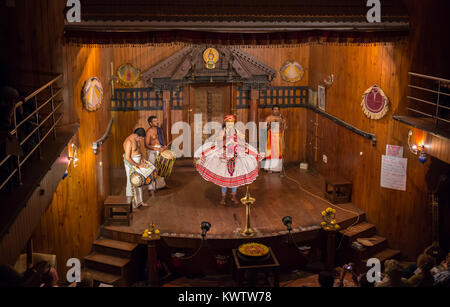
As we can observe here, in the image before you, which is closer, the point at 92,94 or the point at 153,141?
the point at 92,94

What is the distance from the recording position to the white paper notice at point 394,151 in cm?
956

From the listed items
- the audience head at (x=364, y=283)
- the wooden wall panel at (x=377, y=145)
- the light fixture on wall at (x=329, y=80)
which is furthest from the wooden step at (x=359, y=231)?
the light fixture on wall at (x=329, y=80)

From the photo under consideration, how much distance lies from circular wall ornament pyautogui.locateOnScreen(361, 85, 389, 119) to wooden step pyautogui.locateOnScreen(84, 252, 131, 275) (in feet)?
17.3

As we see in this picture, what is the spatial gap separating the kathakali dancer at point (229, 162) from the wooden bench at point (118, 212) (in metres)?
1.57

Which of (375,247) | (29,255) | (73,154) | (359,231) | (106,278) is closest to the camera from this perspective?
(29,255)

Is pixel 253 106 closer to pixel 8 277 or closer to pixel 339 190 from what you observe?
pixel 339 190

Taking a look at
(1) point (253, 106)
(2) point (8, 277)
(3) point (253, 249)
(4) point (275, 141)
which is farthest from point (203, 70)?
(2) point (8, 277)

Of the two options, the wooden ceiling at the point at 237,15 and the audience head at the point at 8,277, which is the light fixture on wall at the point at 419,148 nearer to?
the wooden ceiling at the point at 237,15

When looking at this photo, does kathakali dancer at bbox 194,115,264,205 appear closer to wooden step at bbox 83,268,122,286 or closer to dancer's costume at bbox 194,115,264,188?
dancer's costume at bbox 194,115,264,188

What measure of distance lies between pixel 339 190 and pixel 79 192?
531 centimetres

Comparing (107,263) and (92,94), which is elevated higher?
(92,94)

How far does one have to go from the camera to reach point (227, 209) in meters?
10.9

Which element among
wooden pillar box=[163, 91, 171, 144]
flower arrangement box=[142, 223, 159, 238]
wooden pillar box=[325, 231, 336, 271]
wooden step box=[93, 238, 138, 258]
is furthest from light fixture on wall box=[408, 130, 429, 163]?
wooden pillar box=[163, 91, 171, 144]
